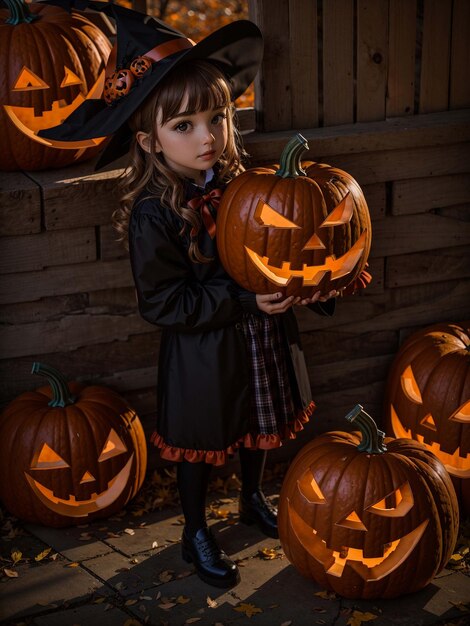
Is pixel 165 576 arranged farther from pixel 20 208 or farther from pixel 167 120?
pixel 167 120

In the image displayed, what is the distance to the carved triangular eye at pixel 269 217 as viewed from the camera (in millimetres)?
3285

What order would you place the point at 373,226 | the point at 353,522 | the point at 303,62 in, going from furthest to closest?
the point at 373,226 < the point at 303,62 < the point at 353,522

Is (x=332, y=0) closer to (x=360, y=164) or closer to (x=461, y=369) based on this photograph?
(x=360, y=164)

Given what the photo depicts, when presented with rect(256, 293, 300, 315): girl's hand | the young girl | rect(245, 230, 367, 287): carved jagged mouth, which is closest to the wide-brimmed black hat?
Result: the young girl

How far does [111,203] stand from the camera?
3.90 m

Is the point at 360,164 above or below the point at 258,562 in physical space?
above

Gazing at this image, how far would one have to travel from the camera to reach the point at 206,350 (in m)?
3.52

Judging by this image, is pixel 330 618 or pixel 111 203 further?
pixel 111 203

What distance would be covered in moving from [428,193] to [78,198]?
5.41 ft

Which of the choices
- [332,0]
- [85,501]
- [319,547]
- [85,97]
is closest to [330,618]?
[319,547]

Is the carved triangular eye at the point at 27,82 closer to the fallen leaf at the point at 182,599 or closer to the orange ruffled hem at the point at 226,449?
the orange ruffled hem at the point at 226,449

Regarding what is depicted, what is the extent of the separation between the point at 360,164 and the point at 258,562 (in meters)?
1.80

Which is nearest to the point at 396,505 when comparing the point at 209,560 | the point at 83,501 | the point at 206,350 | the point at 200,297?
the point at 209,560

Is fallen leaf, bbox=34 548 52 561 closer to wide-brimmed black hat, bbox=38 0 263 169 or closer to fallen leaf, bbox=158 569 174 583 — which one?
fallen leaf, bbox=158 569 174 583
